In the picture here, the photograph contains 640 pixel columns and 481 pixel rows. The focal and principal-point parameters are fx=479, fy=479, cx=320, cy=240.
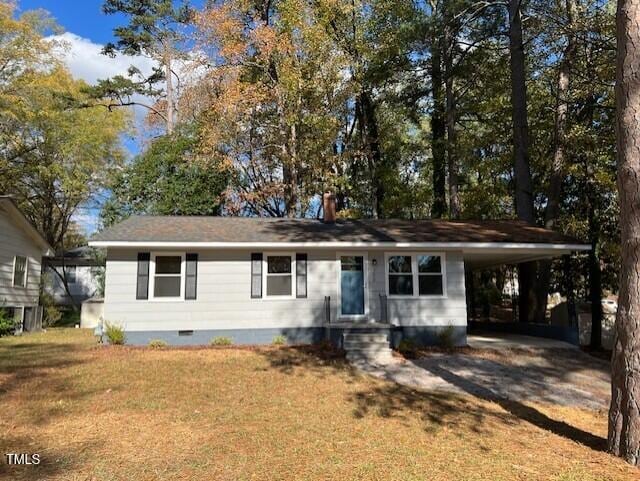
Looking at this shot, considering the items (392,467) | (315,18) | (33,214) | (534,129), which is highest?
(315,18)

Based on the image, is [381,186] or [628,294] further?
[381,186]

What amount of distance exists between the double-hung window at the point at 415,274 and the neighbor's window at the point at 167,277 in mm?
5724

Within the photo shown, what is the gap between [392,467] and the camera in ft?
16.1

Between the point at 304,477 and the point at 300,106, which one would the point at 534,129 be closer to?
the point at 300,106

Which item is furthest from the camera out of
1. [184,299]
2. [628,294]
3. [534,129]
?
[534,129]

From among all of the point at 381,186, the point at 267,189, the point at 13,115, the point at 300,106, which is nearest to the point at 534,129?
the point at 381,186

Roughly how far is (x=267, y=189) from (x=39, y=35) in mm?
12855

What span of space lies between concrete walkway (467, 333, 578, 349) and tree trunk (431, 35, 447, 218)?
27.1ft

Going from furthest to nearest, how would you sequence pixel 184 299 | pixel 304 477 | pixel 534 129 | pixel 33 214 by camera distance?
pixel 33 214 < pixel 534 129 < pixel 184 299 < pixel 304 477

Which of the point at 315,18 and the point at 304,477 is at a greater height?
the point at 315,18

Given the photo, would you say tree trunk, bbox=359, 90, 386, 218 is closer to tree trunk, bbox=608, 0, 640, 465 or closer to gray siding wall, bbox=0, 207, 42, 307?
gray siding wall, bbox=0, 207, 42, 307

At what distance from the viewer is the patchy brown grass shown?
485 centimetres

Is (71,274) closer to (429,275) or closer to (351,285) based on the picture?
(351,285)

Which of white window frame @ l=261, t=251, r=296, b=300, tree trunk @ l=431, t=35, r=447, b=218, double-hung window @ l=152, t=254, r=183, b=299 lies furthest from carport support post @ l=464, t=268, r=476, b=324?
double-hung window @ l=152, t=254, r=183, b=299
